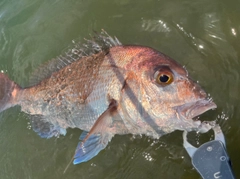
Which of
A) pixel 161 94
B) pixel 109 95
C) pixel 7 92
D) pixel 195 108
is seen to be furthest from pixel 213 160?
pixel 7 92

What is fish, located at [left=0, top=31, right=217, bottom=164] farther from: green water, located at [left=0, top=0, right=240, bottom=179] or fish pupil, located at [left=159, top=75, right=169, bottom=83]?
green water, located at [left=0, top=0, right=240, bottom=179]

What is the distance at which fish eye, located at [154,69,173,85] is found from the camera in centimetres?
202

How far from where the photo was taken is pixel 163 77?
2029mm

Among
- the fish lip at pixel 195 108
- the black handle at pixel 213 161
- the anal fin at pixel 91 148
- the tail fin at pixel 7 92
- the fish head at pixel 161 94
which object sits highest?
the tail fin at pixel 7 92

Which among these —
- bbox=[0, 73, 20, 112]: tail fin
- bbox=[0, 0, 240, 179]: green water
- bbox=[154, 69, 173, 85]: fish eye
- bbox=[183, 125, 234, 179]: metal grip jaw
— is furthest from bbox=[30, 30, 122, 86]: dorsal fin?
bbox=[183, 125, 234, 179]: metal grip jaw

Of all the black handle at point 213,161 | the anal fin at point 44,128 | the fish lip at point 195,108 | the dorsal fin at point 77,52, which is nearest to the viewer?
the fish lip at point 195,108

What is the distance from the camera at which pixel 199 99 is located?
78.2 inches

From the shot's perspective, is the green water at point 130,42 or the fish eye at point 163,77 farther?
the green water at point 130,42

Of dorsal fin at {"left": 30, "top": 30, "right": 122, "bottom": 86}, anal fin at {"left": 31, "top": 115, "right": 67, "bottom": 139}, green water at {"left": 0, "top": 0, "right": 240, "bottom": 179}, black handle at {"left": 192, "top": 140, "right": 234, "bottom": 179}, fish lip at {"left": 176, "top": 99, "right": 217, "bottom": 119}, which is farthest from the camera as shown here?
anal fin at {"left": 31, "top": 115, "right": 67, "bottom": 139}

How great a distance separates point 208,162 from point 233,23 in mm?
1393

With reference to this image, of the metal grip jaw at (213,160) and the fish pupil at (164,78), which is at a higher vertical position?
the fish pupil at (164,78)

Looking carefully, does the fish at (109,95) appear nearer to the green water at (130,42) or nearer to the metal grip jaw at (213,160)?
the metal grip jaw at (213,160)

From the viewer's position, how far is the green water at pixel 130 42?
2566 millimetres

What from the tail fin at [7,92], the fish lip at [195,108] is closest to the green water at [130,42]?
the tail fin at [7,92]
